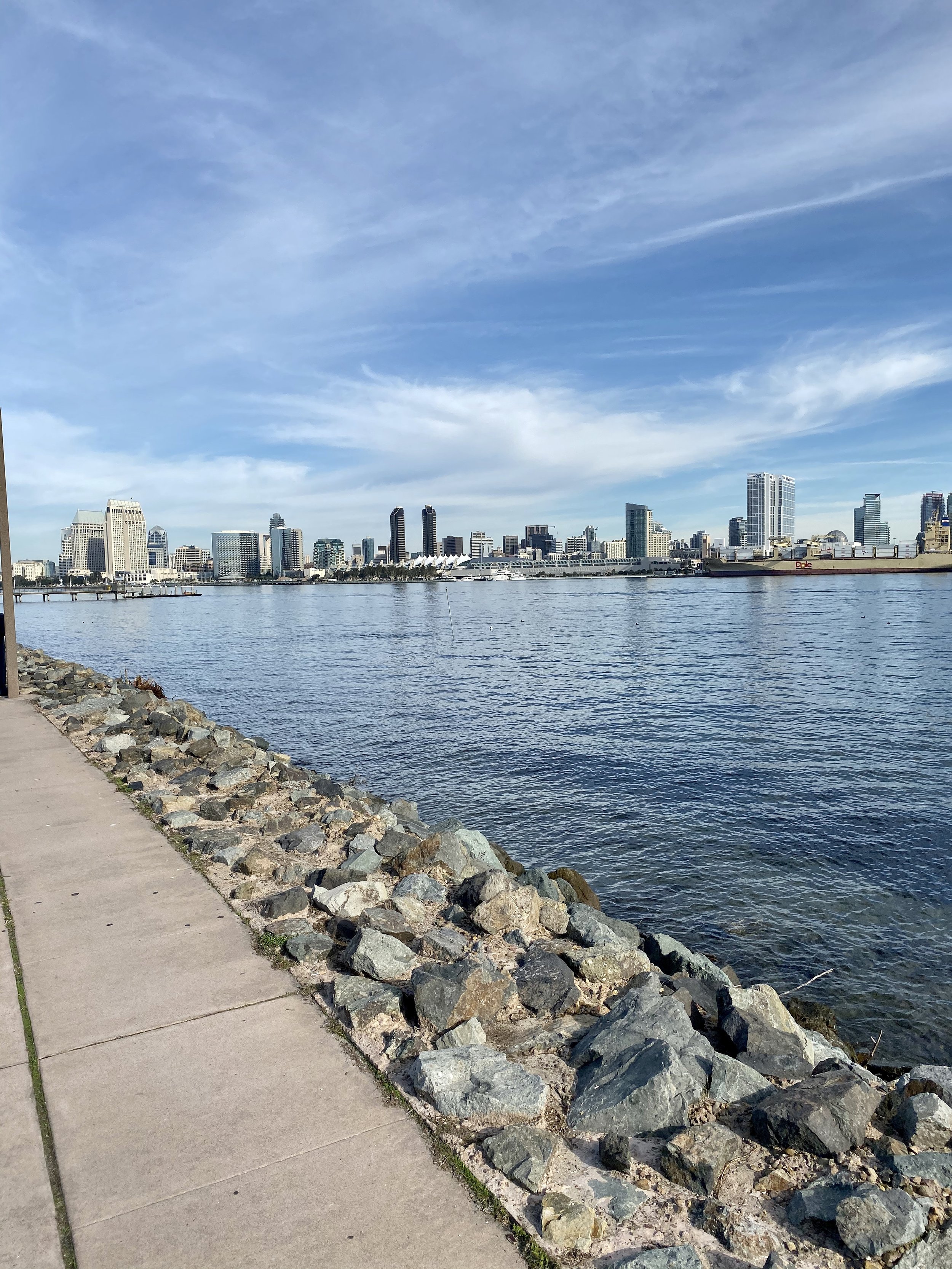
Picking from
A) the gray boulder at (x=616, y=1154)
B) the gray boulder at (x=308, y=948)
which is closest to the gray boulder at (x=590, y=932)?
the gray boulder at (x=308, y=948)

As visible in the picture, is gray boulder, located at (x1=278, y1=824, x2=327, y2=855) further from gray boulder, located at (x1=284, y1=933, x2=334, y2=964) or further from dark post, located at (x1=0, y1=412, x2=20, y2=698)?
dark post, located at (x1=0, y1=412, x2=20, y2=698)

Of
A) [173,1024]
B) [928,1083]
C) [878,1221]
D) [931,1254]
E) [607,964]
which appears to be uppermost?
[173,1024]

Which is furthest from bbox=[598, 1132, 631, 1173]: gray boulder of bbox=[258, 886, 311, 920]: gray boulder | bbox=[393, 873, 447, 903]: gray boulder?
bbox=[393, 873, 447, 903]: gray boulder

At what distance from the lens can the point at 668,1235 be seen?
3.48 metres

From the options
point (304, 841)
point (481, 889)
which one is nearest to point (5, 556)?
point (304, 841)

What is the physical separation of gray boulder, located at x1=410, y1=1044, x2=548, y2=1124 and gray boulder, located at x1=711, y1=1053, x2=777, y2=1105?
1.06 metres

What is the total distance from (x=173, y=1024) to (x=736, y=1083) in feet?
10.9

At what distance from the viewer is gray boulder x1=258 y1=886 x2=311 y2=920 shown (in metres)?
6.75

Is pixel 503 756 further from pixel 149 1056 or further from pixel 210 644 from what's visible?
pixel 210 644

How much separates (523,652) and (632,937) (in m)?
40.8

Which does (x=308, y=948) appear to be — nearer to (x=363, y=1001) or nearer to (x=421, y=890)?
(x=363, y=1001)

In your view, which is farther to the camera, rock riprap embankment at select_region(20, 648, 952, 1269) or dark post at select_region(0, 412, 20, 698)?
dark post at select_region(0, 412, 20, 698)

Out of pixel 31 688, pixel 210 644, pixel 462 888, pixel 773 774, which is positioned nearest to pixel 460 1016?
pixel 462 888

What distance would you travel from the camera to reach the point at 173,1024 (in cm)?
491
